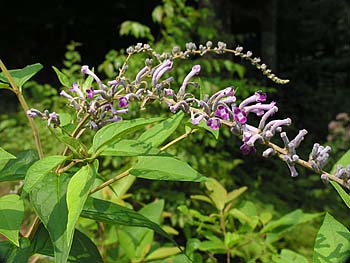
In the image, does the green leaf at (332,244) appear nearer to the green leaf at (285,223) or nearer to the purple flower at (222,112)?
the purple flower at (222,112)

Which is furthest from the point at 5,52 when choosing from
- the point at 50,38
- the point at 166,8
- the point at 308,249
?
the point at 308,249

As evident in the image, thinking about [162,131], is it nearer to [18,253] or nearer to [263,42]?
[18,253]

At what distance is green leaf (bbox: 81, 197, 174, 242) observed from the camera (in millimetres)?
939

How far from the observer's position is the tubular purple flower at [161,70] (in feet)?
3.14

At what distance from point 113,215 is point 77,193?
0.22 metres

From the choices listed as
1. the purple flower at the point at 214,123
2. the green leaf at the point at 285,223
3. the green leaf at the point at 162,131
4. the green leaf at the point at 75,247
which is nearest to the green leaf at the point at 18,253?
the green leaf at the point at 75,247

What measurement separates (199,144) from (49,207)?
10.2 feet

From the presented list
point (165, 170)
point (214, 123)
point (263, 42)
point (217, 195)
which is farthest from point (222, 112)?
point (263, 42)

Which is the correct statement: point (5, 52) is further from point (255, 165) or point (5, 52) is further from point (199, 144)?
point (199, 144)

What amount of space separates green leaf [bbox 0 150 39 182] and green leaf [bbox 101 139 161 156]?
20 centimetres

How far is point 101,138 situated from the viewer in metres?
0.86

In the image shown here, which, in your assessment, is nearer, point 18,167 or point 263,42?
point 18,167

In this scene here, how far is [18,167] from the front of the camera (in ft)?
3.23

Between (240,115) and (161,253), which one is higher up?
(240,115)
